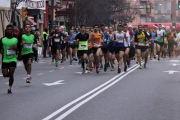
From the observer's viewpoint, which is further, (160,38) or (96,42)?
(160,38)

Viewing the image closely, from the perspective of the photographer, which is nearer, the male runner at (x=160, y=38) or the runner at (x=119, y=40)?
the runner at (x=119, y=40)

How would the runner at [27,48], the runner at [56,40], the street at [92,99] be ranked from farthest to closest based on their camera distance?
the runner at [56,40]
the runner at [27,48]
the street at [92,99]

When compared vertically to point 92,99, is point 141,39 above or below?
above

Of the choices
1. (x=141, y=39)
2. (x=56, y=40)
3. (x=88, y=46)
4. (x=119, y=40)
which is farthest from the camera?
(x=56, y=40)

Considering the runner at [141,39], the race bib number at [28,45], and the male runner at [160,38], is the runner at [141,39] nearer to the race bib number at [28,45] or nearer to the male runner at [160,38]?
the male runner at [160,38]

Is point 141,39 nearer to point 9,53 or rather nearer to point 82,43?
point 82,43

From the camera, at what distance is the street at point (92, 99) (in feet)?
34.4

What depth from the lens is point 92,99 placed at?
13.1m

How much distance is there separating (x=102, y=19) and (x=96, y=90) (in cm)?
4227

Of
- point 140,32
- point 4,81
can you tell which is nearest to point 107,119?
point 4,81

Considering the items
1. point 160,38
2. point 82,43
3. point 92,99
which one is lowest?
point 92,99

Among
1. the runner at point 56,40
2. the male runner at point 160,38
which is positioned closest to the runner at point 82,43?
the runner at point 56,40

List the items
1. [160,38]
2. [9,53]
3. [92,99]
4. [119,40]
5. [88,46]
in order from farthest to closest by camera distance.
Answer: [160,38]
[88,46]
[119,40]
[9,53]
[92,99]

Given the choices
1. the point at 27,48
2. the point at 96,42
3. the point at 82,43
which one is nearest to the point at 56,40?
the point at 82,43
